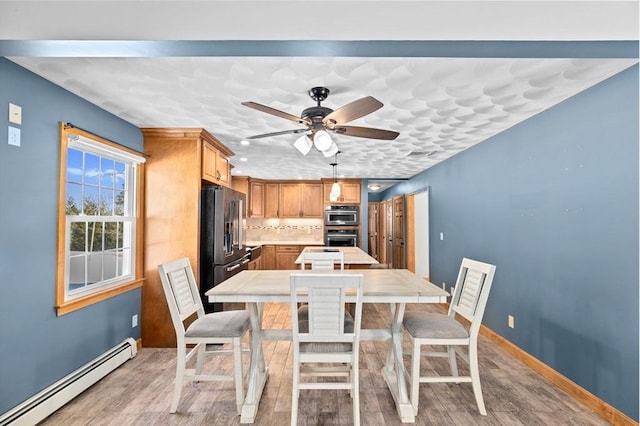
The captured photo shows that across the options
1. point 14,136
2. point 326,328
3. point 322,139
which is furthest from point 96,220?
point 326,328

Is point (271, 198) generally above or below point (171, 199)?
above

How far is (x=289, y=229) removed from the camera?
7.66m

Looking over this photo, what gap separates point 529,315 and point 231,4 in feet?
11.0

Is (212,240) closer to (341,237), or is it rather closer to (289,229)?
(341,237)

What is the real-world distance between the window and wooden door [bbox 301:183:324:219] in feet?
14.0

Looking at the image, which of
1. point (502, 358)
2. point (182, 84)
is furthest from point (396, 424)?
point (182, 84)

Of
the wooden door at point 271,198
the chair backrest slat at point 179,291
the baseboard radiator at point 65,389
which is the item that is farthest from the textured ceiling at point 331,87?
the wooden door at point 271,198

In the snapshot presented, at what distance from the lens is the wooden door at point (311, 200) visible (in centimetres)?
726

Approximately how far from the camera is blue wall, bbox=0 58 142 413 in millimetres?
1883

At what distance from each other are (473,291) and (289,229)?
5.64 meters

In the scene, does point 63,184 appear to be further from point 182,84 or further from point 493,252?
point 493,252

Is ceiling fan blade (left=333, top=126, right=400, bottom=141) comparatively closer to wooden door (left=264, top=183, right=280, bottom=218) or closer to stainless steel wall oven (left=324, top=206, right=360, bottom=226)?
stainless steel wall oven (left=324, top=206, right=360, bottom=226)

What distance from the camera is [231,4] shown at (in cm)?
150

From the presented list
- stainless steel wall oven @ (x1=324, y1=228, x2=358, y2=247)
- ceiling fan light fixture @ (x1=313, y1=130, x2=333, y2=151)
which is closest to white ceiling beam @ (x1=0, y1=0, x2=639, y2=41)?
ceiling fan light fixture @ (x1=313, y1=130, x2=333, y2=151)
